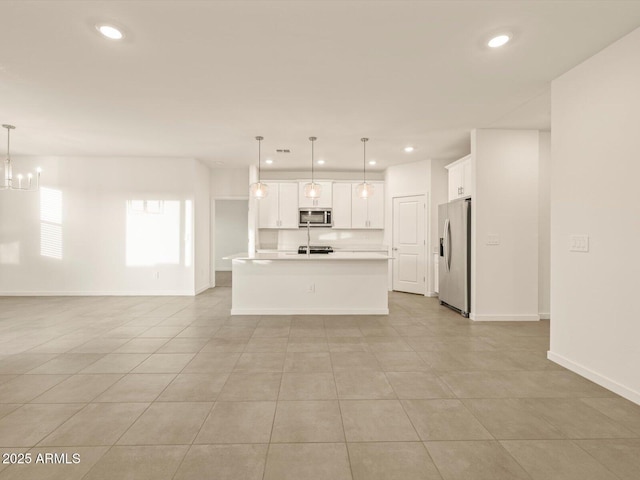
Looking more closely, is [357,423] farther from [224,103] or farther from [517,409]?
[224,103]

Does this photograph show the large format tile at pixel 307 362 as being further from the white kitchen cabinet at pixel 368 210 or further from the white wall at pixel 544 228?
the white kitchen cabinet at pixel 368 210

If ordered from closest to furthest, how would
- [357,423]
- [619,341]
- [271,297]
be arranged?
[357,423] < [619,341] < [271,297]

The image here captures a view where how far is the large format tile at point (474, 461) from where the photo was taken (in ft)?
5.55

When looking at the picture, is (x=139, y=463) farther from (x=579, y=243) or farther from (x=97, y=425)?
(x=579, y=243)

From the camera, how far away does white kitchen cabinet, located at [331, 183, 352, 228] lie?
7707 mm

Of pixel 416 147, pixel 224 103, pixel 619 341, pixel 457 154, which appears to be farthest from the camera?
pixel 457 154

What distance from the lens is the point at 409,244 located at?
23.3 feet

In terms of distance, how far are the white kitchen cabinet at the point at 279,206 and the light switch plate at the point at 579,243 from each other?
5.48m

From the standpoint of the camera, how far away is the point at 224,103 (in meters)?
3.88

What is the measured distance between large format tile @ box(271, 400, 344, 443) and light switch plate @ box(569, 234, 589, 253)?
257cm

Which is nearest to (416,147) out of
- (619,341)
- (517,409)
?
(619,341)

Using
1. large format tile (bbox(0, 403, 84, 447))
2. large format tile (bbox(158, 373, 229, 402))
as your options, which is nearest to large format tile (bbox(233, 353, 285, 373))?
large format tile (bbox(158, 373, 229, 402))

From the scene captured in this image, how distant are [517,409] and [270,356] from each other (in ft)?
7.16

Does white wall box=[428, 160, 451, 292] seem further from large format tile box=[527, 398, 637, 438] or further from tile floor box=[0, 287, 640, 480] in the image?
large format tile box=[527, 398, 637, 438]
